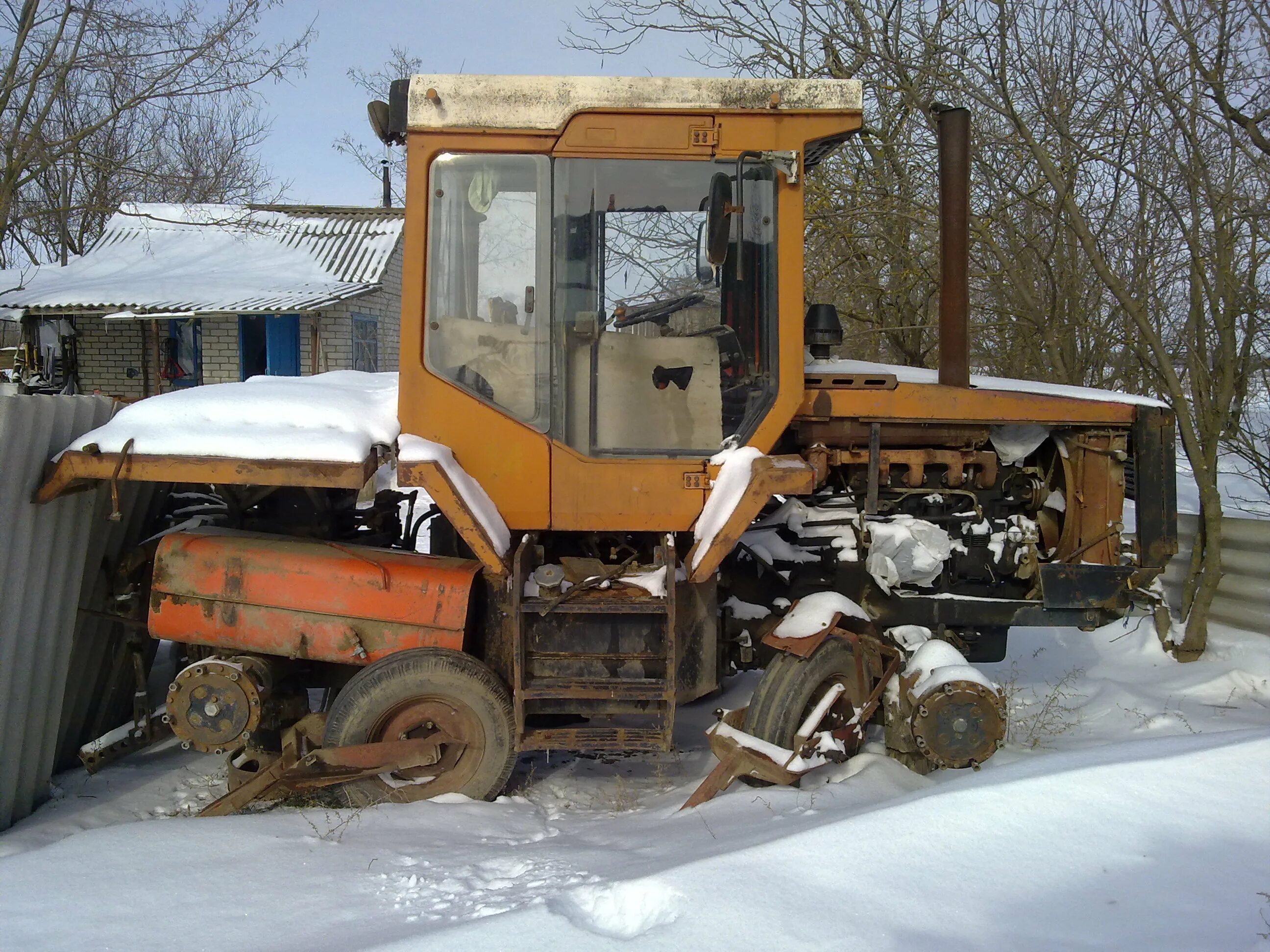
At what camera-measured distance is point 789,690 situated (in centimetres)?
365

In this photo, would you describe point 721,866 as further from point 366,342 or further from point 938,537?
point 366,342

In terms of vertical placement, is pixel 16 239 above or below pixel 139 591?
above

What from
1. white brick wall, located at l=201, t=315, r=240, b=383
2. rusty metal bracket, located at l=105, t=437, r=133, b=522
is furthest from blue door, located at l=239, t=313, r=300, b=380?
rusty metal bracket, located at l=105, t=437, r=133, b=522

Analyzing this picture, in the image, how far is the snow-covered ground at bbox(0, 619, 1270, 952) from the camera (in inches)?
89.3

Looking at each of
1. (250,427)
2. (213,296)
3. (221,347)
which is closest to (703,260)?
(250,427)

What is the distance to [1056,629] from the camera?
6488 millimetres

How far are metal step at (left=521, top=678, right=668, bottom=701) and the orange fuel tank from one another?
40 cm

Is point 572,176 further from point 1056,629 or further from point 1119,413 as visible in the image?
point 1056,629

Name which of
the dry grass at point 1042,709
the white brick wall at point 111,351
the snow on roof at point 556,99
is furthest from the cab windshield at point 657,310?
the white brick wall at point 111,351

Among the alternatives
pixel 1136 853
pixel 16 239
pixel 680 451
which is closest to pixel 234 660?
pixel 680 451

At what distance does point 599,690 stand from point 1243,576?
4.70 metres

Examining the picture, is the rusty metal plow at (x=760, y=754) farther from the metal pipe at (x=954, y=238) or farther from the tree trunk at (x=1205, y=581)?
the tree trunk at (x=1205, y=581)

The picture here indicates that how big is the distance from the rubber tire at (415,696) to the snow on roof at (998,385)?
189 centimetres

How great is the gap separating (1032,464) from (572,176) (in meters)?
2.47
